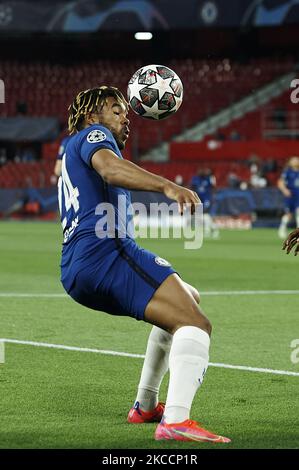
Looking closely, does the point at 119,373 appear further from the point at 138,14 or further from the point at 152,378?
the point at 138,14

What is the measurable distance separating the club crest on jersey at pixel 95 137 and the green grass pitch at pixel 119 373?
5.04 feet

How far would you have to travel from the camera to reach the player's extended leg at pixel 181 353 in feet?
17.2

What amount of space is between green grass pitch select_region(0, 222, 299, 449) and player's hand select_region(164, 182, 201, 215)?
1223mm

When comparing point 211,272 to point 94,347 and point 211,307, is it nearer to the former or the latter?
point 211,307

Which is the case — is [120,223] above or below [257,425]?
above

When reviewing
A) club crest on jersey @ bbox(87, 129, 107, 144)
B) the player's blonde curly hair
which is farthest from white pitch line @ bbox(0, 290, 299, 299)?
club crest on jersey @ bbox(87, 129, 107, 144)

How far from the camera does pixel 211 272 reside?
16438mm

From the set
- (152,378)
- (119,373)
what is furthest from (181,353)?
(119,373)

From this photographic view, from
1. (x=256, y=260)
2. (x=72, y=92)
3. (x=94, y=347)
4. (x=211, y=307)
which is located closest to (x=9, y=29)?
(x=72, y=92)

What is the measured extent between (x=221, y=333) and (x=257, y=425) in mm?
4026

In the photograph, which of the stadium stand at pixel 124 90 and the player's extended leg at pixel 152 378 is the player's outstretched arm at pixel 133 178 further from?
the stadium stand at pixel 124 90

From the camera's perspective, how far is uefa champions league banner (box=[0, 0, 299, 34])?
36.9 meters

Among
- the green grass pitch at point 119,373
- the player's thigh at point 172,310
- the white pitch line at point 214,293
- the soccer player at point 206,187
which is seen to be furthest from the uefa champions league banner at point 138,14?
the player's thigh at point 172,310

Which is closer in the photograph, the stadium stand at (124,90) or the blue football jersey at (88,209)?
the blue football jersey at (88,209)
